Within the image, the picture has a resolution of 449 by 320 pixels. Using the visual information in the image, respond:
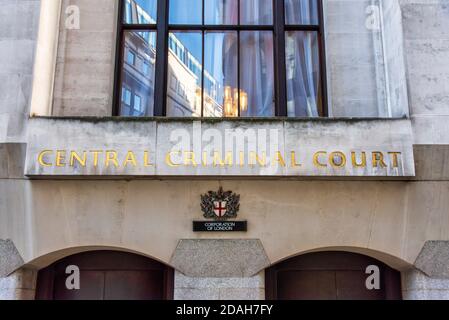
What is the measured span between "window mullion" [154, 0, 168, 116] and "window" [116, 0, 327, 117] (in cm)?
2

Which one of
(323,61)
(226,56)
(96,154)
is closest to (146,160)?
(96,154)

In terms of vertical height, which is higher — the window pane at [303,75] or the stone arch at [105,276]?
the window pane at [303,75]

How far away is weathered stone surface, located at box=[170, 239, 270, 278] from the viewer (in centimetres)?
739

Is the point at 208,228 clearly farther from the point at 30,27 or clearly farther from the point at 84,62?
the point at 30,27

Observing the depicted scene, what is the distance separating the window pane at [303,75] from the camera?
28.7ft

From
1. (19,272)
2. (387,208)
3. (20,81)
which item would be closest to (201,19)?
(20,81)

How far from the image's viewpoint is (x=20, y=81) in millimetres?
7867

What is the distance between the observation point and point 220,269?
24.3 ft

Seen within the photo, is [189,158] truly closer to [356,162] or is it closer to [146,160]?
[146,160]

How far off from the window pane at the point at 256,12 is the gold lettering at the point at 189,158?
318 cm

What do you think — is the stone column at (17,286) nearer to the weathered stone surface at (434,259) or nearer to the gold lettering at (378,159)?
the gold lettering at (378,159)

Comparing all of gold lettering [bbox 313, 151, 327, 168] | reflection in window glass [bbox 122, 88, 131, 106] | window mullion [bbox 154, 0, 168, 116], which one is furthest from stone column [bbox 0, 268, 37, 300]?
gold lettering [bbox 313, 151, 327, 168]

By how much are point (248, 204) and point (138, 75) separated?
331cm

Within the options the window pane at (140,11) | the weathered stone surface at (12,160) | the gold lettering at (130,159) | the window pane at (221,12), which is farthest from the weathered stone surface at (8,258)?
the window pane at (221,12)
